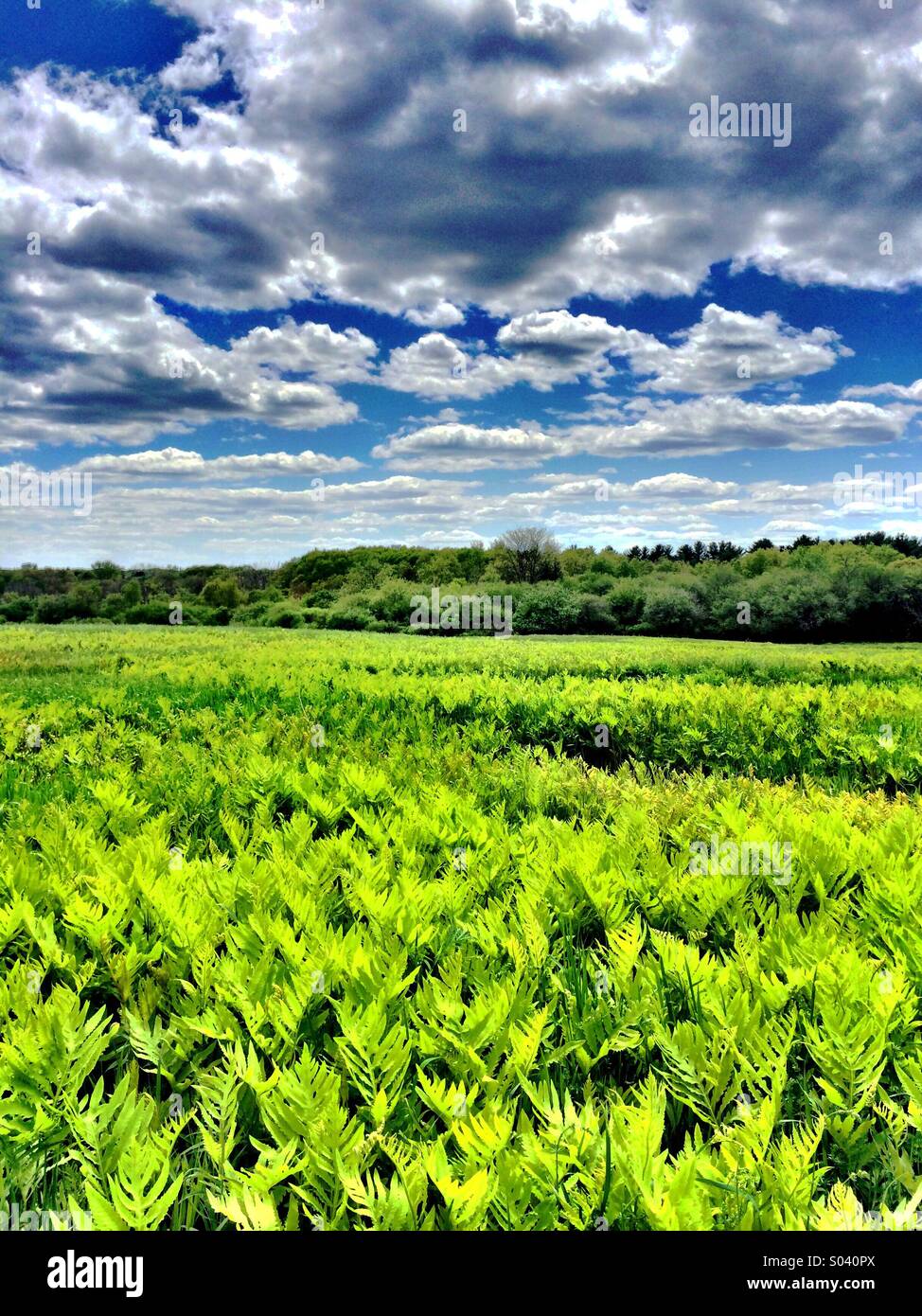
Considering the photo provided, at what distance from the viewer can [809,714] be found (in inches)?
254

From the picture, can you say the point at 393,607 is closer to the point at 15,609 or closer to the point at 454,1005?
the point at 15,609

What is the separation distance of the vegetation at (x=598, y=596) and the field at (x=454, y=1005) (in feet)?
103

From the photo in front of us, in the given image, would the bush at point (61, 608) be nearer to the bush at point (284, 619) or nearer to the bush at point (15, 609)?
the bush at point (15, 609)

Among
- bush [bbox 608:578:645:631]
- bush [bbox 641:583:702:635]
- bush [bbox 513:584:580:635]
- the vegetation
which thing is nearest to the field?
the vegetation

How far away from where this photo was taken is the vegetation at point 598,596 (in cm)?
4000

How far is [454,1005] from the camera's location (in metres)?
1.73

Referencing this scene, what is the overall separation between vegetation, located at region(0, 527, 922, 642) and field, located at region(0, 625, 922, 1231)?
31477 mm

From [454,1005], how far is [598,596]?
143ft

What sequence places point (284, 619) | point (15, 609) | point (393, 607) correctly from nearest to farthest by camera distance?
point (284, 619) < point (393, 607) < point (15, 609)

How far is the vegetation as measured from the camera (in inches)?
1575

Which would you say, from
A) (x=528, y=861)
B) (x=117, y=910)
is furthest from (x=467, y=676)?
(x=117, y=910)

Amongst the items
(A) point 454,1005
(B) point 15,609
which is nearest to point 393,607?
(B) point 15,609
